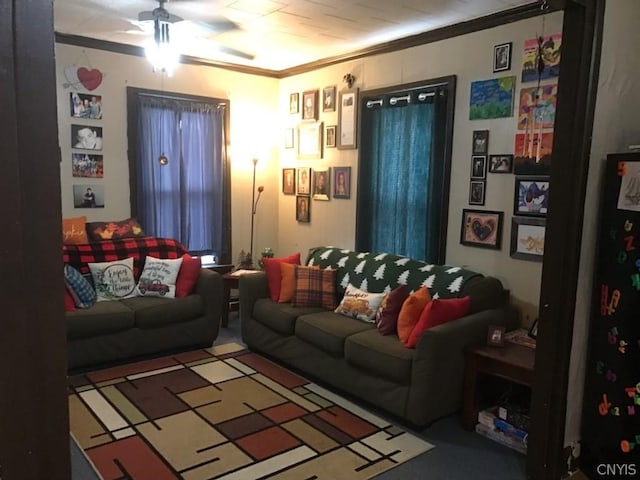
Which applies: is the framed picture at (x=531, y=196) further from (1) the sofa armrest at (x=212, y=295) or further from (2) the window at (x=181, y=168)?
(2) the window at (x=181, y=168)

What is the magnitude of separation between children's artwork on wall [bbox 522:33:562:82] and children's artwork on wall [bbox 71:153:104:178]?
11.6 feet

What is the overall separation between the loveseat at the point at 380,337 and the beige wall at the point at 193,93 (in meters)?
1.34

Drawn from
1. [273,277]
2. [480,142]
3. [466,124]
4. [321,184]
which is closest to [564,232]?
[480,142]

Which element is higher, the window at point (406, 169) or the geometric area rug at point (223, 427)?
the window at point (406, 169)

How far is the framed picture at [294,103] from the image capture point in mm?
5332

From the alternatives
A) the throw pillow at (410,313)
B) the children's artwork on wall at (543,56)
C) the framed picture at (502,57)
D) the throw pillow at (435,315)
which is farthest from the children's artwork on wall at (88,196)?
the children's artwork on wall at (543,56)

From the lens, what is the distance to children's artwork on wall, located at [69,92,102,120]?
4.39m

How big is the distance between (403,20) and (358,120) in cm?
109

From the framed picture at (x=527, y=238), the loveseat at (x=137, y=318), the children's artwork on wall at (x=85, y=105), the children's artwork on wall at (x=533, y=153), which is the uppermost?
the children's artwork on wall at (x=85, y=105)

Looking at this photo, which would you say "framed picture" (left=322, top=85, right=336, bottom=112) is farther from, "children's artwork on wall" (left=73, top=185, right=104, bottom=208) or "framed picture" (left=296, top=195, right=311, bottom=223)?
"children's artwork on wall" (left=73, top=185, right=104, bottom=208)

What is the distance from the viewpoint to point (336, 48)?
454cm

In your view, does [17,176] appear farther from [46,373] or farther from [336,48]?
[336,48]

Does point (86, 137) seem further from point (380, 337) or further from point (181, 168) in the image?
point (380, 337)

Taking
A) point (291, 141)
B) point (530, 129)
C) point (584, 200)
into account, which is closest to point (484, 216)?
point (530, 129)
